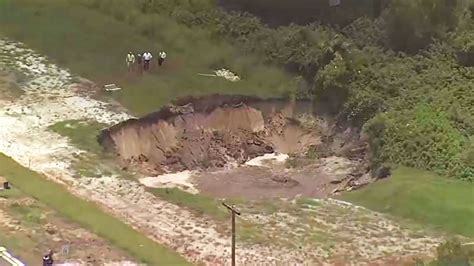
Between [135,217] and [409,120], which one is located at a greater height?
[409,120]

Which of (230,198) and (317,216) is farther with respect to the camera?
(230,198)

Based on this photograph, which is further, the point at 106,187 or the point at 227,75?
the point at 227,75

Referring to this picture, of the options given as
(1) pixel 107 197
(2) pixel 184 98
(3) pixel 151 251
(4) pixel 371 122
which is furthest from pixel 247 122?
(3) pixel 151 251

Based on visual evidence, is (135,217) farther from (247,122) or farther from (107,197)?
(247,122)

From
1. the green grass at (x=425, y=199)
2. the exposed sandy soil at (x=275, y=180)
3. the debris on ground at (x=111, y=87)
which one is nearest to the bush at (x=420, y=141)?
the green grass at (x=425, y=199)

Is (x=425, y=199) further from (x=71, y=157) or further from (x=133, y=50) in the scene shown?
(x=133, y=50)

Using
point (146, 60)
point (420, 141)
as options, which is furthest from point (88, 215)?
point (146, 60)

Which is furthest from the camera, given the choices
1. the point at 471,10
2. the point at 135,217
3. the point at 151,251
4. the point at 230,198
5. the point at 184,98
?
the point at 471,10
